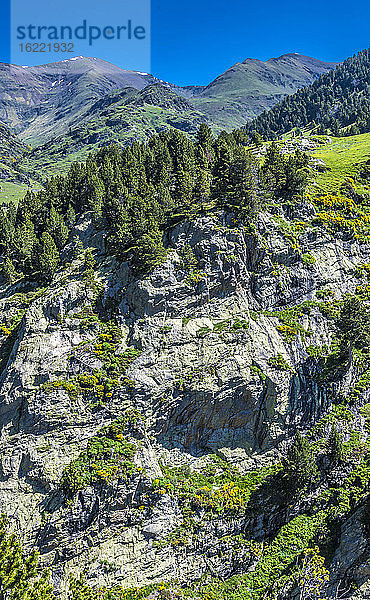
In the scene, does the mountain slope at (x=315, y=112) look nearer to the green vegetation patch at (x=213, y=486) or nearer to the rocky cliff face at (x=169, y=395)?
the rocky cliff face at (x=169, y=395)

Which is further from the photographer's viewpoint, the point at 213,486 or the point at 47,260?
the point at 47,260

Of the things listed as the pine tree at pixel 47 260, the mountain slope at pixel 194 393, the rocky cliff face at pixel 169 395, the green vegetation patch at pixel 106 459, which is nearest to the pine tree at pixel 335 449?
the mountain slope at pixel 194 393

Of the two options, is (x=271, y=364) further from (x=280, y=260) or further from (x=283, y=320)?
(x=280, y=260)

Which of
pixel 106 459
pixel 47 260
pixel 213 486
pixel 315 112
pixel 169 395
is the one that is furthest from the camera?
pixel 315 112

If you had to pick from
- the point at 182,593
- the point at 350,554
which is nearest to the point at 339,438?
the point at 350,554

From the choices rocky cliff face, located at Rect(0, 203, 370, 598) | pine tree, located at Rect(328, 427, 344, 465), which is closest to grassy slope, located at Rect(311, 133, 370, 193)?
rocky cliff face, located at Rect(0, 203, 370, 598)

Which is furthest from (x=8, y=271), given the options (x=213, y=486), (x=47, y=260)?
(x=213, y=486)

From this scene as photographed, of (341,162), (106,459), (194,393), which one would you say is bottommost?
(106,459)

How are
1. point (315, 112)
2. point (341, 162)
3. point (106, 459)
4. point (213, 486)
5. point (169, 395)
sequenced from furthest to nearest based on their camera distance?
point (315, 112) < point (341, 162) < point (169, 395) < point (213, 486) < point (106, 459)

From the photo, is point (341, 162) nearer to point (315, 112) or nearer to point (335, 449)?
point (335, 449)

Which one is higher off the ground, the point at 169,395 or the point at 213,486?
the point at 169,395
